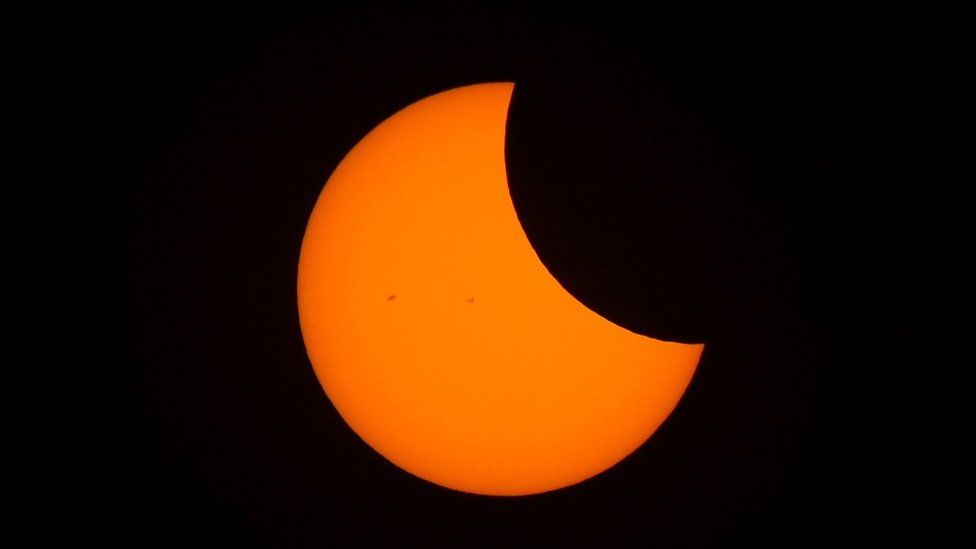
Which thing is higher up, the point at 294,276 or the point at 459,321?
the point at 294,276

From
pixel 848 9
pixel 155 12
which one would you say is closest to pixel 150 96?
pixel 155 12

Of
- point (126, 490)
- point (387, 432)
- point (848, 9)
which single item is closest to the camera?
point (387, 432)

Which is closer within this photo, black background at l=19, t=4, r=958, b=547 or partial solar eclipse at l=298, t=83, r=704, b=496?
partial solar eclipse at l=298, t=83, r=704, b=496

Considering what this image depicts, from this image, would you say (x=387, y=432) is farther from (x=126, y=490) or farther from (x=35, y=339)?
(x=35, y=339)

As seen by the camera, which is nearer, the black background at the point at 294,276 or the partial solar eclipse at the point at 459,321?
the partial solar eclipse at the point at 459,321
